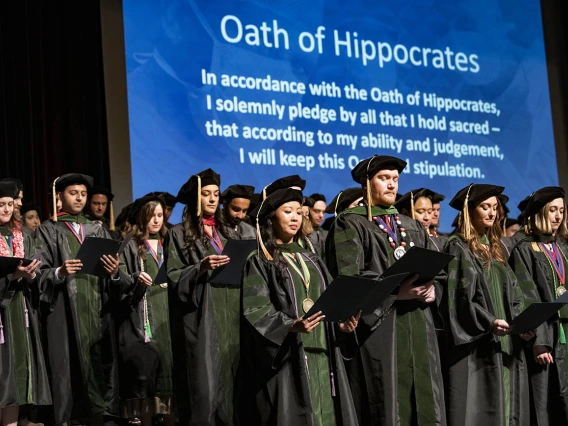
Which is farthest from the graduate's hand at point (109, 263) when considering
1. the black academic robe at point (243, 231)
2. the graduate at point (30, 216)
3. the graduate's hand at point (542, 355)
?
the graduate's hand at point (542, 355)

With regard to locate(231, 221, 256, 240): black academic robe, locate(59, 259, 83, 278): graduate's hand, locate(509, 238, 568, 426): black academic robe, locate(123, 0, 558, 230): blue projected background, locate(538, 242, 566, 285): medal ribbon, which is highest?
locate(123, 0, 558, 230): blue projected background

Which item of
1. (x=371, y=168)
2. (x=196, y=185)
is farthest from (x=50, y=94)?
(x=371, y=168)

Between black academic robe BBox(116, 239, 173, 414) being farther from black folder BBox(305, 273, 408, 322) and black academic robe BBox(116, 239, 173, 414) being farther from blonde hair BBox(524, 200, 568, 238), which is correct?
blonde hair BBox(524, 200, 568, 238)

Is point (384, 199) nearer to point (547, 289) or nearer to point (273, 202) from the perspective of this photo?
point (273, 202)

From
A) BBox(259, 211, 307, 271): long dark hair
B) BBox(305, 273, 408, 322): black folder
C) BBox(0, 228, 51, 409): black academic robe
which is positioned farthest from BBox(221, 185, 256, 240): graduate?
BBox(305, 273, 408, 322): black folder

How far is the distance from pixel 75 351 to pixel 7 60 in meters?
3.69

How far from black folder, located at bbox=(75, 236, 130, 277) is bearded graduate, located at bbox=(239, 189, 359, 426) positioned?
1389mm

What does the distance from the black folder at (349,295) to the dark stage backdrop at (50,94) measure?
17.0 feet

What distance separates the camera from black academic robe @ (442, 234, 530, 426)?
5.92 metres

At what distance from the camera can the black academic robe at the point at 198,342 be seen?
6242 mm

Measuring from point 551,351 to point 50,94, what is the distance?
566 centimetres

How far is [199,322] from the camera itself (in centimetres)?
635

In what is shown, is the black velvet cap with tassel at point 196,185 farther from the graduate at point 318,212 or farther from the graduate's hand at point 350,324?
the graduate's hand at point 350,324

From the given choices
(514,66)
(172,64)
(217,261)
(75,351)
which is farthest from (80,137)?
(514,66)
